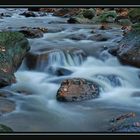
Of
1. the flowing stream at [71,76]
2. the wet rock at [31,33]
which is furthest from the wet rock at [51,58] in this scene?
the wet rock at [31,33]

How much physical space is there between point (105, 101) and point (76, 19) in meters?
A: 3.85

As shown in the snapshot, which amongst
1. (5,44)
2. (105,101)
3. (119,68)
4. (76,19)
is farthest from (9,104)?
(76,19)

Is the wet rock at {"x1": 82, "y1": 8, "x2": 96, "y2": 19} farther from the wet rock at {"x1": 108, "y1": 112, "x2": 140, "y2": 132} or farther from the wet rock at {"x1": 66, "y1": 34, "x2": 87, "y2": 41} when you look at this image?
the wet rock at {"x1": 108, "y1": 112, "x2": 140, "y2": 132}

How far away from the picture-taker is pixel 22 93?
3340 millimetres

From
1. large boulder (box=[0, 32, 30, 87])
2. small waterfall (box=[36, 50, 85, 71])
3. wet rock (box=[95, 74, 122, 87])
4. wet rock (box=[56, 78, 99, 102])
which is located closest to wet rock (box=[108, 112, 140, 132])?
wet rock (box=[56, 78, 99, 102])

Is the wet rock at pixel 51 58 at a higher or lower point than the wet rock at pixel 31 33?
lower

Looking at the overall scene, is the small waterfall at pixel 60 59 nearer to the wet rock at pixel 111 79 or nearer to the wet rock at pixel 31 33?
the wet rock at pixel 111 79

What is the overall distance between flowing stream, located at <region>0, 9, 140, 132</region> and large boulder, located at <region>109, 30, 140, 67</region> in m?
0.08

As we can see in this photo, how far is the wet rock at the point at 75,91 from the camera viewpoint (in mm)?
3121

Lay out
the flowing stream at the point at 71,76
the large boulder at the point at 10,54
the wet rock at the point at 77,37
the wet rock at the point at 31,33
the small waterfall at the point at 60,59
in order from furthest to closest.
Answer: the wet rock at the point at 77,37 → the wet rock at the point at 31,33 → the small waterfall at the point at 60,59 → the large boulder at the point at 10,54 → the flowing stream at the point at 71,76

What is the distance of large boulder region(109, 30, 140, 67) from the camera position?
413 centimetres

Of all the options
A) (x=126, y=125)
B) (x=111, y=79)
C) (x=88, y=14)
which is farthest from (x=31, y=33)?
(x=126, y=125)

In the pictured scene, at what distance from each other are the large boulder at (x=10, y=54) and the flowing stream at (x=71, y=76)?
8 centimetres

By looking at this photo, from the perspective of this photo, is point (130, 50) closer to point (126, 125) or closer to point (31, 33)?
point (31, 33)
